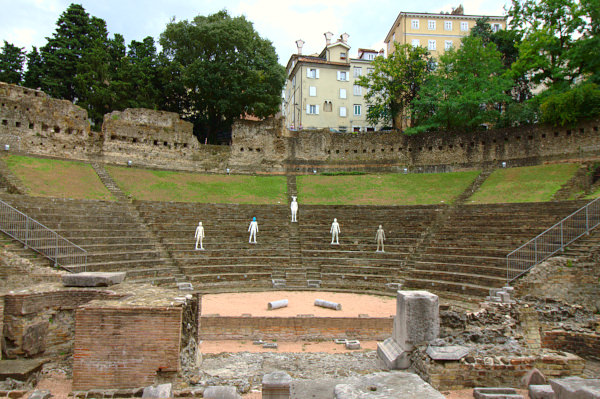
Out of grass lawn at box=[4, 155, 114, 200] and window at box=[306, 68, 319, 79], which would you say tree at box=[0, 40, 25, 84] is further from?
window at box=[306, 68, 319, 79]

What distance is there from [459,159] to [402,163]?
4704 millimetres

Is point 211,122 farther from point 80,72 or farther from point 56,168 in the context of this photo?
point 56,168

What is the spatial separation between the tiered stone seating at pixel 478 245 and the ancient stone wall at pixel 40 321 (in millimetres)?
11915

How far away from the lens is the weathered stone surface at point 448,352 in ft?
21.3

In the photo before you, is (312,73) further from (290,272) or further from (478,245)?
(478,245)

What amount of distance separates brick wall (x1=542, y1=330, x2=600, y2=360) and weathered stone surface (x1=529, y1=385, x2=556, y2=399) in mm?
3476

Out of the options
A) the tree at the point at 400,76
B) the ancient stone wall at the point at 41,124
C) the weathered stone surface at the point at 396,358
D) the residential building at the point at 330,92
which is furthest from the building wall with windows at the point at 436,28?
the weathered stone surface at the point at 396,358

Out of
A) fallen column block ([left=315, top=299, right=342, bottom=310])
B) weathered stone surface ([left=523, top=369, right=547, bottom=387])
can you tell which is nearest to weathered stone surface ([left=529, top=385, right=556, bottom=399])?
weathered stone surface ([left=523, top=369, right=547, bottom=387])

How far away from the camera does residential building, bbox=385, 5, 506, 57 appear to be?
144 feet

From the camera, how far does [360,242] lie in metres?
19.1

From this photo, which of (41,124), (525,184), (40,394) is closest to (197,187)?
(41,124)

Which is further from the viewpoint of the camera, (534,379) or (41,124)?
(41,124)

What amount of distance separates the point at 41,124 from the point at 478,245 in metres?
29.0

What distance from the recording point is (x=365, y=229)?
20000 mm
